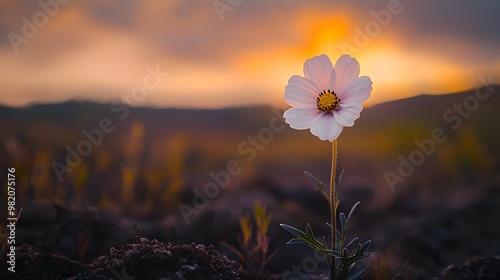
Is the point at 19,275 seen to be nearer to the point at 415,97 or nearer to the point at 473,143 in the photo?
the point at 473,143

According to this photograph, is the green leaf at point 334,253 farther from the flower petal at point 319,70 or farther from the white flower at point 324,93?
the flower petal at point 319,70

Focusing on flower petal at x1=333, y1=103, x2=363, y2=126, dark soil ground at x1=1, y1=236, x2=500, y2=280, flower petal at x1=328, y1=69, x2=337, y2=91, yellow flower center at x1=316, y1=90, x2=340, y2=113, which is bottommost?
dark soil ground at x1=1, y1=236, x2=500, y2=280

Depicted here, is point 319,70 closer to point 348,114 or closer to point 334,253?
point 348,114

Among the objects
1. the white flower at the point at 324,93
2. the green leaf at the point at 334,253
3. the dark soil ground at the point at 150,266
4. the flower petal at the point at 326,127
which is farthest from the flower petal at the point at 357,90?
the dark soil ground at the point at 150,266

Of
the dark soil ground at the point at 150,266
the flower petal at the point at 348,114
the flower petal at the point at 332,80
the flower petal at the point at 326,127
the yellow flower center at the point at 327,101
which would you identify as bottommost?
the dark soil ground at the point at 150,266

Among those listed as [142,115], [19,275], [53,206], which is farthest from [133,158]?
[142,115]

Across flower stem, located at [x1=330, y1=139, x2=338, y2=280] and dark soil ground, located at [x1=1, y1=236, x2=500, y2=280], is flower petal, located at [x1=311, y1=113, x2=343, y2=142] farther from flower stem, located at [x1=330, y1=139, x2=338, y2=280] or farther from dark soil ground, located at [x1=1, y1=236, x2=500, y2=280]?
dark soil ground, located at [x1=1, y1=236, x2=500, y2=280]

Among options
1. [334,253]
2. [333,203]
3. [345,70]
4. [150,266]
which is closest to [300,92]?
[345,70]

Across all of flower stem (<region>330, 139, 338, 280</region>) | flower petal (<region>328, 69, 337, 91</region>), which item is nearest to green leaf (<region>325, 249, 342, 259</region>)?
flower stem (<region>330, 139, 338, 280</region>)
